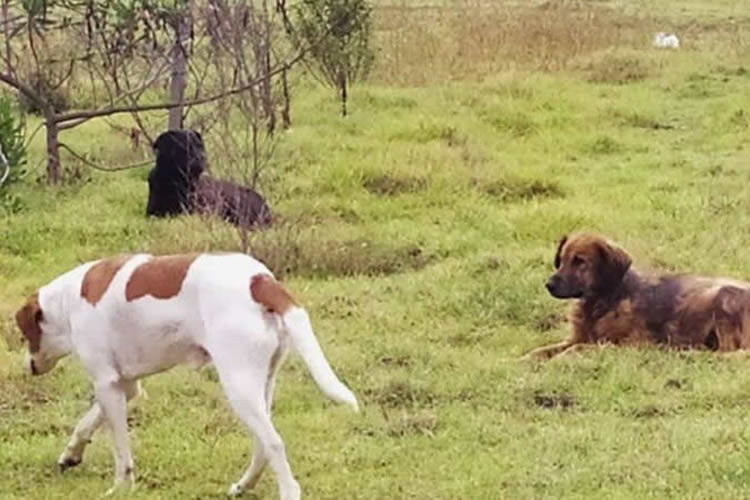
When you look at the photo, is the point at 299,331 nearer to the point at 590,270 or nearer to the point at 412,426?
the point at 412,426

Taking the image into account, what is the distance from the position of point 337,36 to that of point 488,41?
11.6 ft

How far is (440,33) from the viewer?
69.7 ft

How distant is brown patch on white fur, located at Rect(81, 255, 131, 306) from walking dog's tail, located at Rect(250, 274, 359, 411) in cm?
74

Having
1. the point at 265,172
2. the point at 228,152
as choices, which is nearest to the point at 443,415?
the point at 228,152

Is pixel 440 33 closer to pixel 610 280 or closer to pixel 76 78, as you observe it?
pixel 76 78

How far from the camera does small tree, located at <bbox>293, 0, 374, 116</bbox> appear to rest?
56.1 feet

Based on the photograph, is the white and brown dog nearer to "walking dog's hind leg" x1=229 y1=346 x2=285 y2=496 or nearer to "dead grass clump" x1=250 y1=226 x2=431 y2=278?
"walking dog's hind leg" x1=229 y1=346 x2=285 y2=496

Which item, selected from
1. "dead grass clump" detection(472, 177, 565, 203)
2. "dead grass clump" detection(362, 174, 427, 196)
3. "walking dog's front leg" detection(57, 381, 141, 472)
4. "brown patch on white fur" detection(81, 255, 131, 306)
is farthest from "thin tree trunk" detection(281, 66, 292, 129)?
"brown patch on white fur" detection(81, 255, 131, 306)

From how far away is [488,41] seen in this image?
20.5 m

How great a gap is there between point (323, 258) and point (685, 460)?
5179 millimetres

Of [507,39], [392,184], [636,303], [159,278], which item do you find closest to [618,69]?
[507,39]

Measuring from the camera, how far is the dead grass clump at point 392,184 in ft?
44.2

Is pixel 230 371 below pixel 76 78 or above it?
above

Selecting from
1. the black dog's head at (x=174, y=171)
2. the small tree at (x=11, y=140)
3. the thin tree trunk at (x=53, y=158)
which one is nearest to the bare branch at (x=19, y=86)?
the small tree at (x=11, y=140)
